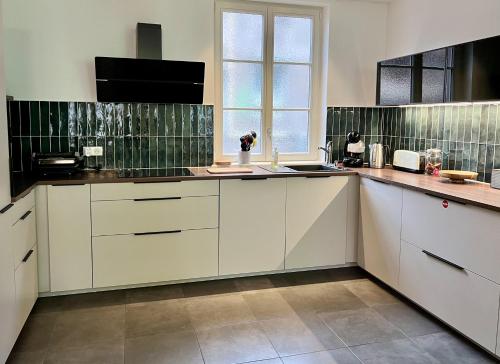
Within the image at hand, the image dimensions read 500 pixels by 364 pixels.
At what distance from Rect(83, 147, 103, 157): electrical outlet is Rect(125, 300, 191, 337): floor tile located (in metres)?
1.24

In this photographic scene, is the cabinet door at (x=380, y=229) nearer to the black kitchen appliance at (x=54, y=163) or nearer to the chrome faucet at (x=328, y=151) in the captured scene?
the chrome faucet at (x=328, y=151)

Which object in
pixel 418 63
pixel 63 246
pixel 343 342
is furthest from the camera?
pixel 418 63

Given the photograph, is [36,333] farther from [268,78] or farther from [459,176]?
[459,176]

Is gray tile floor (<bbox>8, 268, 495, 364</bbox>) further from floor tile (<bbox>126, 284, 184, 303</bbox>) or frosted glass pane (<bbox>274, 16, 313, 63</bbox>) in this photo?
frosted glass pane (<bbox>274, 16, 313, 63</bbox>)

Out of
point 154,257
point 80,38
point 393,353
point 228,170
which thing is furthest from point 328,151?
point 80,38

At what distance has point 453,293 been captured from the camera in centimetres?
268

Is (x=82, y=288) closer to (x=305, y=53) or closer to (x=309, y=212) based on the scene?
(x=309, y=212)

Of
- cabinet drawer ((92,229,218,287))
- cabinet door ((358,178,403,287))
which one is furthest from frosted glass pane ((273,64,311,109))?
cabinet drawer ((92,229,218,287))

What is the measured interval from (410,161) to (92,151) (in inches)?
99.2

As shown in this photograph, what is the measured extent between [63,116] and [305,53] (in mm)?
2154

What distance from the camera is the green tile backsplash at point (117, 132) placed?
350 cm

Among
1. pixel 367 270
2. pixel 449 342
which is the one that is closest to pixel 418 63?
pixel 367 270

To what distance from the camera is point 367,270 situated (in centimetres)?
367

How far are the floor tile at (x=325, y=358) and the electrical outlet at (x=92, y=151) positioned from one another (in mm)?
2159
